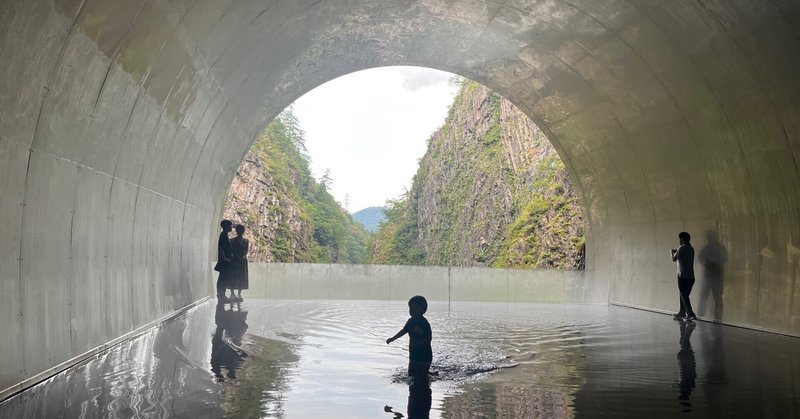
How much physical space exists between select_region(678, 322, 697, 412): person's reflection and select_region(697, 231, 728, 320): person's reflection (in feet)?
8.41

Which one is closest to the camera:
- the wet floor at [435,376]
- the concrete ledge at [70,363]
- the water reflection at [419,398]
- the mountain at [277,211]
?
the water reflection at [419,398]

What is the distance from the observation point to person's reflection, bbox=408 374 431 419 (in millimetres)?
4641

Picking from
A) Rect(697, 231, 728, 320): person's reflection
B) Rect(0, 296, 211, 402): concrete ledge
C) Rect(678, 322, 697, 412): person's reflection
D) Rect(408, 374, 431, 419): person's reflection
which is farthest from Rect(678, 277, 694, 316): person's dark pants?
Rect(0, 296, 211, 402): concrete ledge

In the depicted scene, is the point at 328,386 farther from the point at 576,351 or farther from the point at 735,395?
the point at 576,351

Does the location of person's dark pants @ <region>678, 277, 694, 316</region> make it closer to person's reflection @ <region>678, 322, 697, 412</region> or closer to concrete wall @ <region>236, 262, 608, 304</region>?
person's reflection @ <region>678, 322, 697, 412</region>

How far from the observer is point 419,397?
5.26 meters

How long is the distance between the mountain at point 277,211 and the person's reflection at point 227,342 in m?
19.3

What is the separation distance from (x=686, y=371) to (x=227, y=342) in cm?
531

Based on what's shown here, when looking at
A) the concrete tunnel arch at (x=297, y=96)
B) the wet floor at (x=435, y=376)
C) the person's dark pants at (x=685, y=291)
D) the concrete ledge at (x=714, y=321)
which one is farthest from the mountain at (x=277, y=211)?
the wet floor at (x=435, y=376)

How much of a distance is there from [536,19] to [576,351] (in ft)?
20.8

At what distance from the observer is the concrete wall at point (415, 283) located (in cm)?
1947

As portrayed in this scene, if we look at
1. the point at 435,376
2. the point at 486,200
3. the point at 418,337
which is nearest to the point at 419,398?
the point at 435,376

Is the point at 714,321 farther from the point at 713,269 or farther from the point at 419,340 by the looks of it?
the point at 419,340

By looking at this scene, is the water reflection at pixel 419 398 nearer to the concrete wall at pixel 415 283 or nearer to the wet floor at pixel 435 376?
the wet floor at pixel 435 376
